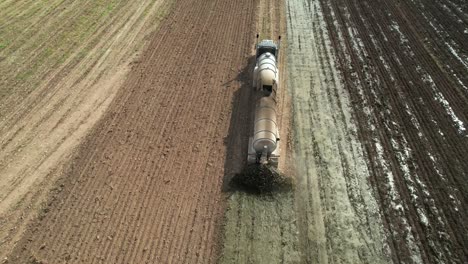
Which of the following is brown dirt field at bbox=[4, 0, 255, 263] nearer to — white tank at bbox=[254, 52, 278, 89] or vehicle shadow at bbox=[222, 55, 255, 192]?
vehicle shadow at bbox=[222, 55, 255, 192]

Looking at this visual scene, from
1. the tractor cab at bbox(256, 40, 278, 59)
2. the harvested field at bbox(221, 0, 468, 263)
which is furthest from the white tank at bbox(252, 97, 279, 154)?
the tractor cab at bbox(256, 40, 278, 59)

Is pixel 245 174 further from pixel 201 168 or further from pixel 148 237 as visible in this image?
pixel 148 237

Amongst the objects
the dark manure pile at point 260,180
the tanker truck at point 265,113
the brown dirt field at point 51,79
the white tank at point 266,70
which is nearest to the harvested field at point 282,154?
the brown dirt field at point 51,79

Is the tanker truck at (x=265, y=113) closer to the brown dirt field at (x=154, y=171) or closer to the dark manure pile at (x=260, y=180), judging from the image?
the dark manure pile at (x=260, y=180)

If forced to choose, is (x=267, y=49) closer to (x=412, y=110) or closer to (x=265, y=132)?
(x=265, y=132)

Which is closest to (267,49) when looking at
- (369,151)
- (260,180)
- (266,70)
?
(266,70)

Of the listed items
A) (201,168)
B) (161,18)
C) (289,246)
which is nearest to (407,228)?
(289,246)

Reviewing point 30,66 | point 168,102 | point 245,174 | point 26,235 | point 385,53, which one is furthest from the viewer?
point 385,53
